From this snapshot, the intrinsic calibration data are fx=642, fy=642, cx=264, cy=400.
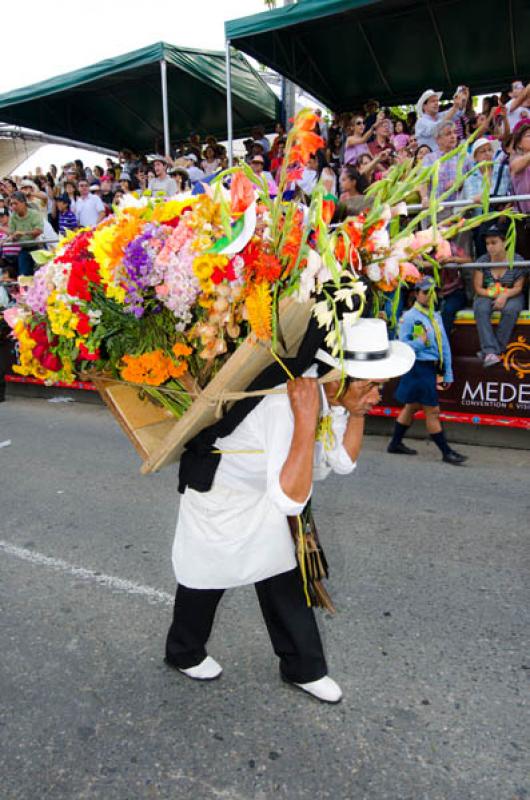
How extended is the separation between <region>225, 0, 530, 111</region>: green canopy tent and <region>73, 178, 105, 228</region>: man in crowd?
362 cm

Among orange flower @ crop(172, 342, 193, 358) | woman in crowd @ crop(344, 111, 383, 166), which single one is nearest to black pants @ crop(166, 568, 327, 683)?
orange flower @ crop(172, 342, 193, 358)

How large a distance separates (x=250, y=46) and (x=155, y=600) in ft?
28.7

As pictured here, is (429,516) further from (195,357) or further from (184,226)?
(184,226)

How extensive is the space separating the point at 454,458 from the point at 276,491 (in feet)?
14.0

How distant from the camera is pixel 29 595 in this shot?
12.1ft

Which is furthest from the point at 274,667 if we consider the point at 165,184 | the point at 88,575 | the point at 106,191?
the point at 106,191

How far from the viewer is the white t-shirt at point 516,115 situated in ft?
25.9

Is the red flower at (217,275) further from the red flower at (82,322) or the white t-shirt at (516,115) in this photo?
the white t-shirt at (516,115)

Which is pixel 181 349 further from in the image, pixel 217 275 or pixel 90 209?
pixel 90 209

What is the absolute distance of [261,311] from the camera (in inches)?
80.2

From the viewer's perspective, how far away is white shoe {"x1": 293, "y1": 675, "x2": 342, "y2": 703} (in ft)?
8.76

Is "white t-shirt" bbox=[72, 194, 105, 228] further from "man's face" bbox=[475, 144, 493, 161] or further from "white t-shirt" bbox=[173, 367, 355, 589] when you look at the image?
"white t-shirt" bbox=[173, 367, 355, 589]

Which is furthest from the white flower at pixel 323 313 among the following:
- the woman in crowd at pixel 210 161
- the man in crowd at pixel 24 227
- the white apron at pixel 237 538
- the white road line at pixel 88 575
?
the woman in crowd at pixel 210 161

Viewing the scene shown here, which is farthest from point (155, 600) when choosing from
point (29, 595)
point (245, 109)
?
point (245, 109)
